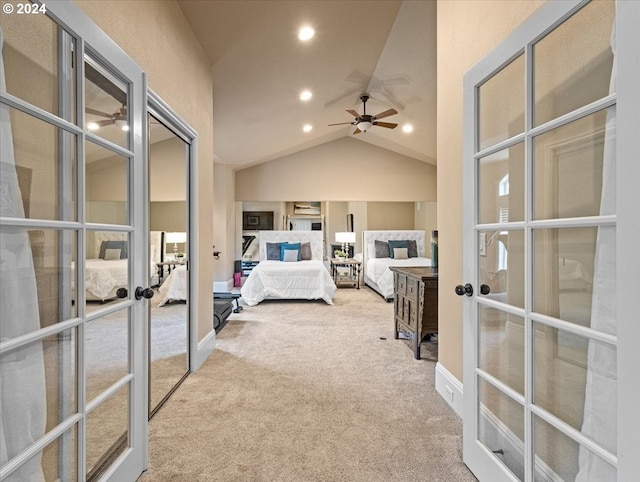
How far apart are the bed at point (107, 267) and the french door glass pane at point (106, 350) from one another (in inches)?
4.0

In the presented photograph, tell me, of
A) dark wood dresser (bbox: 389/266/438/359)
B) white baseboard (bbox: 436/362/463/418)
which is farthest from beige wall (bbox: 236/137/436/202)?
white baseboard (bbox: 436/362/463/418)

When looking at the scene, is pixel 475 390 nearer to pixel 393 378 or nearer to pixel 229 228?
pixel 393 378

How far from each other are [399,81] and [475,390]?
4.12 meters

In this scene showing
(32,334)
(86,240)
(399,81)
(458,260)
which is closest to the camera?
(32,334)

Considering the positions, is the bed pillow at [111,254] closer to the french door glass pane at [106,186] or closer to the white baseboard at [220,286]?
the french door glass pane at [106,186]

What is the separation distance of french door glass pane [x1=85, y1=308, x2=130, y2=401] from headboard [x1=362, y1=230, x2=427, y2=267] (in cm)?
632

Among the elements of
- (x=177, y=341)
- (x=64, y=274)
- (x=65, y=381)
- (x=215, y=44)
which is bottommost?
(x=177, y=341)

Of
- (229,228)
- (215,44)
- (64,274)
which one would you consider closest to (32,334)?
(64,274)

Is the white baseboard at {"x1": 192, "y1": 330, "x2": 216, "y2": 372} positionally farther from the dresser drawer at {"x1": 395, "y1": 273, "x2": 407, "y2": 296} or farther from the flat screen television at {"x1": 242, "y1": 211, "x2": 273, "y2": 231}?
the flat screen television at {"x1": 242, "y1": 211, "x2": 273, "y2": 231}

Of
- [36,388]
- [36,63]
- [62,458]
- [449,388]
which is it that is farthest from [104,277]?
[449,388]

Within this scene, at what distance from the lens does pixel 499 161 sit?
148 cm

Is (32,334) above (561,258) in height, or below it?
below

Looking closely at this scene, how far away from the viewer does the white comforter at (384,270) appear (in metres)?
5.91

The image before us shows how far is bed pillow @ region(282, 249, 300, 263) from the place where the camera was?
6625 millimetres
